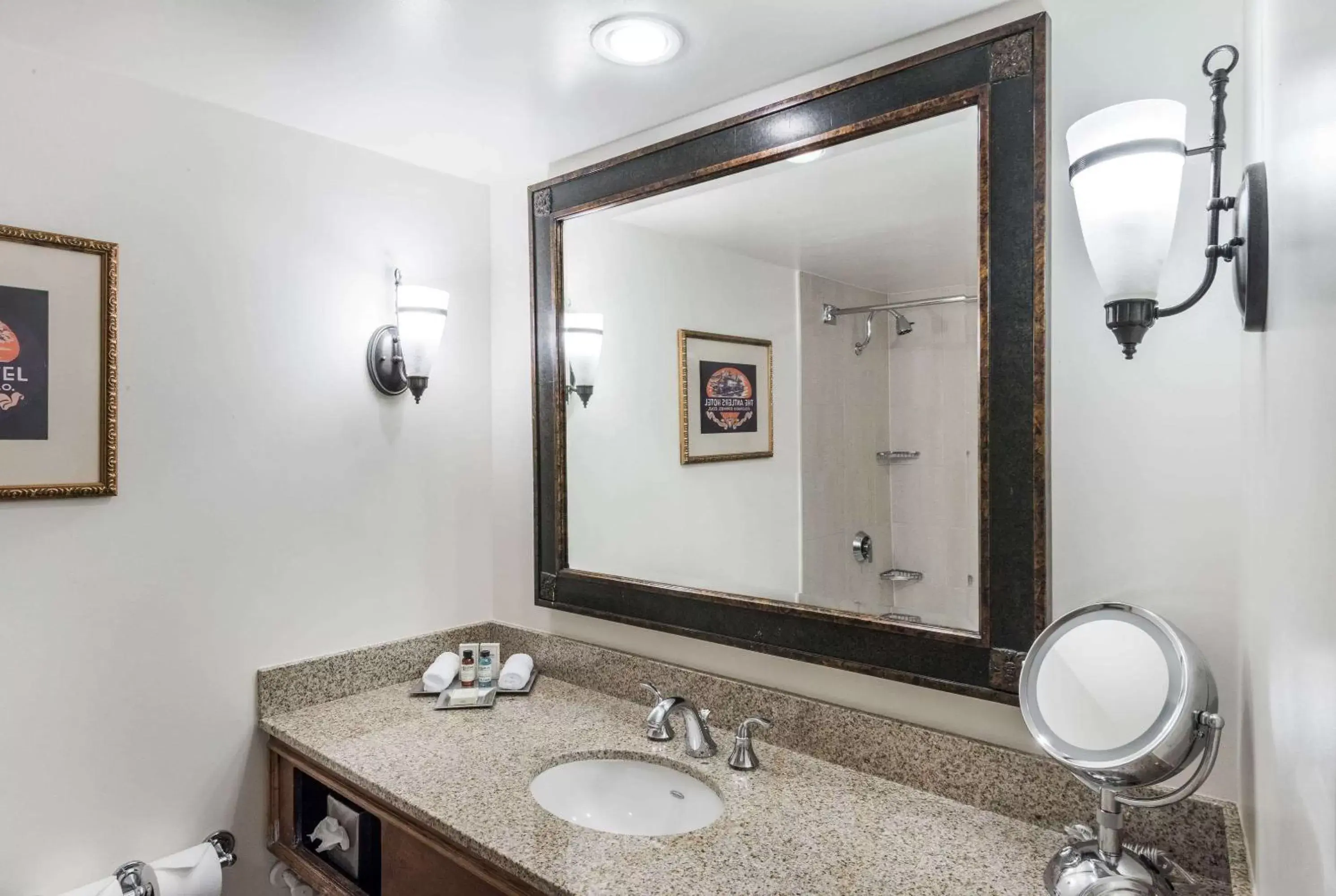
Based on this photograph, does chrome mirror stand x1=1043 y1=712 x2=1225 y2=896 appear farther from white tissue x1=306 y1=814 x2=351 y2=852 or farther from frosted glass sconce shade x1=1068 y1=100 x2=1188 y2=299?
white tissue x1=306 y1=814 x2=351 y2=852

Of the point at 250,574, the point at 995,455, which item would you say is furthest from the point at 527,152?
the point at 995,455

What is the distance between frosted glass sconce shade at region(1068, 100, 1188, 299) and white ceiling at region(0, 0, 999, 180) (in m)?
0.49

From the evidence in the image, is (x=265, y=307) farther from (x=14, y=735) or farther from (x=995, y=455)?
(x=995, y=455)

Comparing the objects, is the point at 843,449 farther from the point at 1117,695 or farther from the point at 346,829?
the point at 346,829

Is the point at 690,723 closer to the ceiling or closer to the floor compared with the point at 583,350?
closer to the floor

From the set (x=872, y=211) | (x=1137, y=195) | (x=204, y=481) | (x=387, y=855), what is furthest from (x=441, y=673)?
(x=1137, y=195)

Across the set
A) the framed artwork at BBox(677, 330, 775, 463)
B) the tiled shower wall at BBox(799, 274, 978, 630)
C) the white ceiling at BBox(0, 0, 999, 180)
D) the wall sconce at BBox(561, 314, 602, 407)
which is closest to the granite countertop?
the tiled shower wall at BBox(799, 274, 978, 630)

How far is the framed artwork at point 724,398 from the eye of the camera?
1701 millimetres

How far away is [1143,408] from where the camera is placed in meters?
1.22

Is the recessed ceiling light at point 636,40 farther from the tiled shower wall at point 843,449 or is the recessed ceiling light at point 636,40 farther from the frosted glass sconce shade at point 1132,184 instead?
the frosted glass sconce shade at point 1132,184

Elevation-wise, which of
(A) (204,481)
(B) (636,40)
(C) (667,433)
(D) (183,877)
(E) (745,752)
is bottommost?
(D) (183,877)

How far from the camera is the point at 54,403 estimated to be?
1.58 metres

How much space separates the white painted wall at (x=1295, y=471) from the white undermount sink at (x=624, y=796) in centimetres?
96

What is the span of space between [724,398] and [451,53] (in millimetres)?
913
